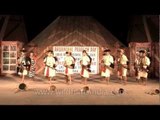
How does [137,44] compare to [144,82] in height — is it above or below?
above

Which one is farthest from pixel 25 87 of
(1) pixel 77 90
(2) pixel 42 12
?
(2) pixel 42 12

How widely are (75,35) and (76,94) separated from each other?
13.3ft

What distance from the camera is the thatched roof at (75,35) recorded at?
44.3 feet

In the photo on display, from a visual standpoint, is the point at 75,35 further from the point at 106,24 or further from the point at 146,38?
the point at 146,38

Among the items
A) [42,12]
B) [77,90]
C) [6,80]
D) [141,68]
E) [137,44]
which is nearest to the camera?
[42,12]

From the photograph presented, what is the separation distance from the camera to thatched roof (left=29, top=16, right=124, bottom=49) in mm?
13492

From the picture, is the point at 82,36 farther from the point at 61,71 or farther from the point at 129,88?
the point at 129,88

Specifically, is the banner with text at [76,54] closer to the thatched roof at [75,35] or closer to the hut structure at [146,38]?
the thatched roof at [75,35]

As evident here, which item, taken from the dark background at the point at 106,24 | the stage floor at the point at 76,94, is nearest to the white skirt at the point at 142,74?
the stage floor at the point at 76,94

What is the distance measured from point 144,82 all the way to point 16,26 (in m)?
4.86

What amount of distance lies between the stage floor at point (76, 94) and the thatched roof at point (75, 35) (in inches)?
65.5

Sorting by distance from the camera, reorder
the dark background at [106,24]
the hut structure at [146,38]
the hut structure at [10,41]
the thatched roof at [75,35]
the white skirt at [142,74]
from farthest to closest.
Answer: the thatched roof at [75,35], the hut structure at [10,41], the hut structure at [146,38], the dark background at [106,24], the white skirt at [142,74]

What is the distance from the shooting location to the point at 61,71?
1345 cm

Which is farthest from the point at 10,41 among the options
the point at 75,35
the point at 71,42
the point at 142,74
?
the point at 142,74
